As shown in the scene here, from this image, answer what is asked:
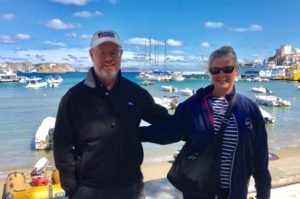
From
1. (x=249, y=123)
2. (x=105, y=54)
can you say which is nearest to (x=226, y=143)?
(x=249, y=123)

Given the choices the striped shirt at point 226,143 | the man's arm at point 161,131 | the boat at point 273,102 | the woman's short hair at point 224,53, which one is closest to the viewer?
the striped shirt at point 226,143

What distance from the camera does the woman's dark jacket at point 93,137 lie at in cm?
244

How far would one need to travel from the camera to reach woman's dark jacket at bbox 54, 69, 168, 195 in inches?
96.2

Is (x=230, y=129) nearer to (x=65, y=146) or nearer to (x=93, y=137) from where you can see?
(x=93, y=137)

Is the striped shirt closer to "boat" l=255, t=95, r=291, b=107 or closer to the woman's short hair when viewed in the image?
the woman's short hair

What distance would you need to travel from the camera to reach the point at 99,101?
2486 mm

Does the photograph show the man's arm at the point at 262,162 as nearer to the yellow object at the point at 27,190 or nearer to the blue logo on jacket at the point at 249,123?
the blue logo on jacket at the point at 249,123

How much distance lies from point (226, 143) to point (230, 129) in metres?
0.10

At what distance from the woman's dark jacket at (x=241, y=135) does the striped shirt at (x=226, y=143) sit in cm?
3

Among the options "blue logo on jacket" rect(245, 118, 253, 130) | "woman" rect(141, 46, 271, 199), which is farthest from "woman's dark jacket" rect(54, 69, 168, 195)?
"blue logo on jacket" rect(245, 118, 253, 130)

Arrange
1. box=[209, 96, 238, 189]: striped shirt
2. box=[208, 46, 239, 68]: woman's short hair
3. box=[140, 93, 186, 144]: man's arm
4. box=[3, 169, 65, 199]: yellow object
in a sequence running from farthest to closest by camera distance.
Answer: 1. box=[3, 169, 65, 199]: yellow object
2. box=[140, 93, 186, 144]: man's arm
3. box=[208, 46, 239, 68]: woman's short hair
4. box=[209, 96, 238, 189]: striped shirt

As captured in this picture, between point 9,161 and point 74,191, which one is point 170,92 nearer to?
point 9,161

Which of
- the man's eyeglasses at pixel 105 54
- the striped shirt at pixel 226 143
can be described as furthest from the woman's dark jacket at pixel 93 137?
the striped shirt at pixel 226 143

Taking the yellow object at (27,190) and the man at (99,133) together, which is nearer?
the man at (99,133)
